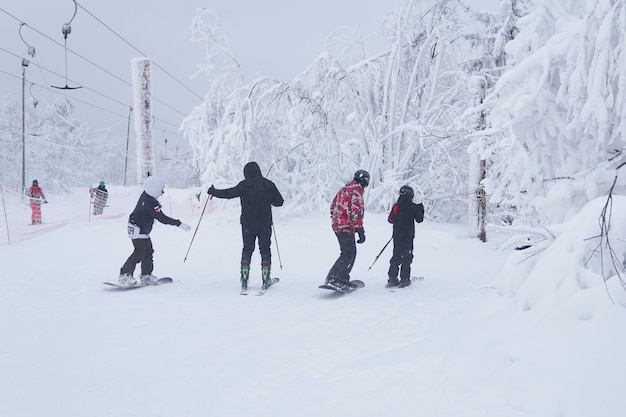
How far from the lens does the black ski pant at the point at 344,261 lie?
6.27m

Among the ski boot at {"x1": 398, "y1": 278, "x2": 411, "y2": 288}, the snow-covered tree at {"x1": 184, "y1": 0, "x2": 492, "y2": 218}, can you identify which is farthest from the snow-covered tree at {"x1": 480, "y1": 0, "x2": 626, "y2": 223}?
the snow-covered tree at {"x1": 184, "y1": 0, "x2": 492, "y2": 218}

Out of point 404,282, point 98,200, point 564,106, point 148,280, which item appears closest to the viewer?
point 564,106

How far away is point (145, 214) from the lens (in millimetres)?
6898

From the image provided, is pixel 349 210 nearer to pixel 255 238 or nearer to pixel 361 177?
pixel 361 177

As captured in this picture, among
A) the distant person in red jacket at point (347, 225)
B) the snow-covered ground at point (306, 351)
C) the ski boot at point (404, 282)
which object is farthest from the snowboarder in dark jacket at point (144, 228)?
the ski boot at point (404, 282)

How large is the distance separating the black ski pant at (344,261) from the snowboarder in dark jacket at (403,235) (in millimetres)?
813

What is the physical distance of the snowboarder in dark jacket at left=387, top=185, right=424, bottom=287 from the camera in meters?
6.79

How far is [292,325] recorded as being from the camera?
189 inches

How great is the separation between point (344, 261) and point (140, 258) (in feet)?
10.8

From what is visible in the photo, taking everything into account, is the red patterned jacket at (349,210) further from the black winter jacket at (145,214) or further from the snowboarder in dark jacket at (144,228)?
the black winter jacket at (145,214)

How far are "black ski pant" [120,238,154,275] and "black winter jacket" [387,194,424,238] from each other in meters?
3.91

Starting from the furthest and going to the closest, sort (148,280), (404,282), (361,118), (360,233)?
(361,118) → (148,280) → (404,282) → (360,233)

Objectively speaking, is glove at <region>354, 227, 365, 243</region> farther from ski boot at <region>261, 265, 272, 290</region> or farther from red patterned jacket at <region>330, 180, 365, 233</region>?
ski boot at <region>261, 265, 272, 290</region>

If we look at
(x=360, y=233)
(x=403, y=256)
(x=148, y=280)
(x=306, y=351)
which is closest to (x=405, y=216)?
(x=403, y=256)
